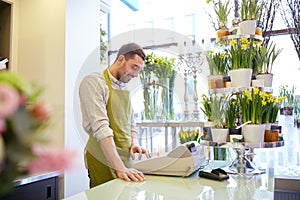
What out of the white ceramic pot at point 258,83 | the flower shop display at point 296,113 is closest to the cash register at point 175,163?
the white ceramic pot at point 258,83

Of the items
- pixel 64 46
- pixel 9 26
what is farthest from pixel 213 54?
pixel 9 26

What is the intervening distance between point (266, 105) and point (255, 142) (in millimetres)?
192

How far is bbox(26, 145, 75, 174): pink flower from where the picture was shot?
0.19m

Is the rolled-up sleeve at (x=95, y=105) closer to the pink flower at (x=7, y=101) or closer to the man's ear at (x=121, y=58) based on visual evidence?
the man's ear at (x=121, y=58)

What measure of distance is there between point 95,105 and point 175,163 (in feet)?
1.48

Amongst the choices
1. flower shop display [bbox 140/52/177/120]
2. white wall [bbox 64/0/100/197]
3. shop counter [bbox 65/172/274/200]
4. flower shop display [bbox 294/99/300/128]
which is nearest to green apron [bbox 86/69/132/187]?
flower shop display [bbox 140/52/177/120]

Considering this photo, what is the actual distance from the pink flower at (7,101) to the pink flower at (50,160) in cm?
3

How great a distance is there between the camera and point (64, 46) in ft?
7.11

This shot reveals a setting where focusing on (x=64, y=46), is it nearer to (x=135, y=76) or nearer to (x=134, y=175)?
(x=135, y=76)

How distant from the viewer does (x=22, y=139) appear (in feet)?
0.64

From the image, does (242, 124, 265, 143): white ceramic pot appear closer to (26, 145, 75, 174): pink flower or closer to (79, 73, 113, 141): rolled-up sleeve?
(79, 73, 113, 141): rolled-up sleeve

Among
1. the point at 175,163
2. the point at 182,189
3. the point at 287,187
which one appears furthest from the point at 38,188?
the point at 287,187

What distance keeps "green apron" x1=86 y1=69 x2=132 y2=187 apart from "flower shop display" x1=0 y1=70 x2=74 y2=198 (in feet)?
4.05

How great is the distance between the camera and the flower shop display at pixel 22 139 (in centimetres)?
19
